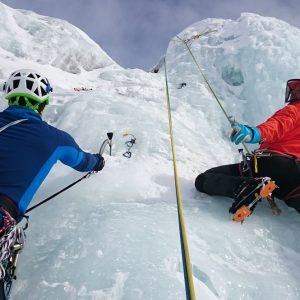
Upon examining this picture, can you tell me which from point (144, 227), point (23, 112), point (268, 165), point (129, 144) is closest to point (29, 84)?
point (23, 112)

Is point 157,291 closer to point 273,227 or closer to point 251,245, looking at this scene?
point 251,245

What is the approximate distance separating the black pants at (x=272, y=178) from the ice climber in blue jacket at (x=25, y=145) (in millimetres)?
1447

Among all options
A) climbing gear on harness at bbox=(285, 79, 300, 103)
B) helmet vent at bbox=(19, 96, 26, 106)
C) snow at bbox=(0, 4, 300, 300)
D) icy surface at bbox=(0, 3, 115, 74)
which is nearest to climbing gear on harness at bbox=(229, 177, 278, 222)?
snow at bbox=(0, 4, 300, 300)

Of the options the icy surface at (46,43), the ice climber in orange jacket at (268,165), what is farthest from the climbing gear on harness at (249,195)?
the icy surface at (46,43)

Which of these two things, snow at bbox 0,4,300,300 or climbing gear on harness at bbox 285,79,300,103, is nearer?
snow at bbox 0,4,300,300

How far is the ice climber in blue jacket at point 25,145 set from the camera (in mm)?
2074

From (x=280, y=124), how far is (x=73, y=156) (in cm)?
192

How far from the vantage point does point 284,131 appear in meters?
3.31

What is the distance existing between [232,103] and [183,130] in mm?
2644

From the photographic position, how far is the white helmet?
2486mm

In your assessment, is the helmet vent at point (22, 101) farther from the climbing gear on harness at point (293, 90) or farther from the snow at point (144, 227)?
the climbing gear on harness at point (293, 90)

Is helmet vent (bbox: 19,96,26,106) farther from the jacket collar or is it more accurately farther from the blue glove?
the blue glove

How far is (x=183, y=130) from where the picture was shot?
6.28m

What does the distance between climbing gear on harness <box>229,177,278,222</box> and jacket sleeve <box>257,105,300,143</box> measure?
1.50ft
